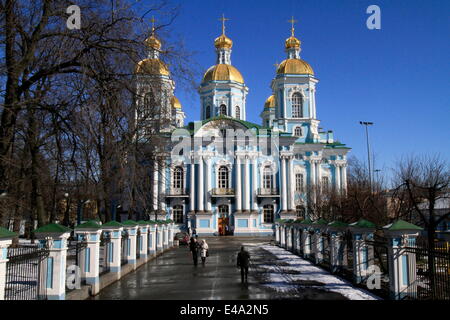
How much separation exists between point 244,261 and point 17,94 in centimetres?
786

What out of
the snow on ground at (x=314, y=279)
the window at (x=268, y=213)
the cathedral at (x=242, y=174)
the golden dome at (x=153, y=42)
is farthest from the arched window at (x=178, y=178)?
the golden dome at (x=153, y=42)

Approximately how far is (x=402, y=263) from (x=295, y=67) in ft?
138

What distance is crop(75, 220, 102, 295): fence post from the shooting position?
36.5ft

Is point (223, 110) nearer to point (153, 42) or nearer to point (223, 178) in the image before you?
point (223, 178)

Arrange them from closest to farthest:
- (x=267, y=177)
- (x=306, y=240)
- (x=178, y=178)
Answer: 1. (x=306, y=240)
2. (x=178, y=178)
3. (x=267, y=177)

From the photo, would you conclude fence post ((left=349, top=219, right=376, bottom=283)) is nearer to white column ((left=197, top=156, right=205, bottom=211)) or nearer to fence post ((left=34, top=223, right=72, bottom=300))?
fence post ((left=34, top=223, right=72, bottom=300))

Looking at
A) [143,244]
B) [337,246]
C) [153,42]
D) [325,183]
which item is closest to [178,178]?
[325,183]

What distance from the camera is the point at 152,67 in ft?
26.5

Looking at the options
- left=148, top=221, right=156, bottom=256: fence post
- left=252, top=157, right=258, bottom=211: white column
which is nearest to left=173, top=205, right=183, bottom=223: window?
left=252, top=157, right=258, bottom=211: white column

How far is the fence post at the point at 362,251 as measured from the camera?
12188 mm

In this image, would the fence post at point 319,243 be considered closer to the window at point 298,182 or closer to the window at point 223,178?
the window at point 223,178
